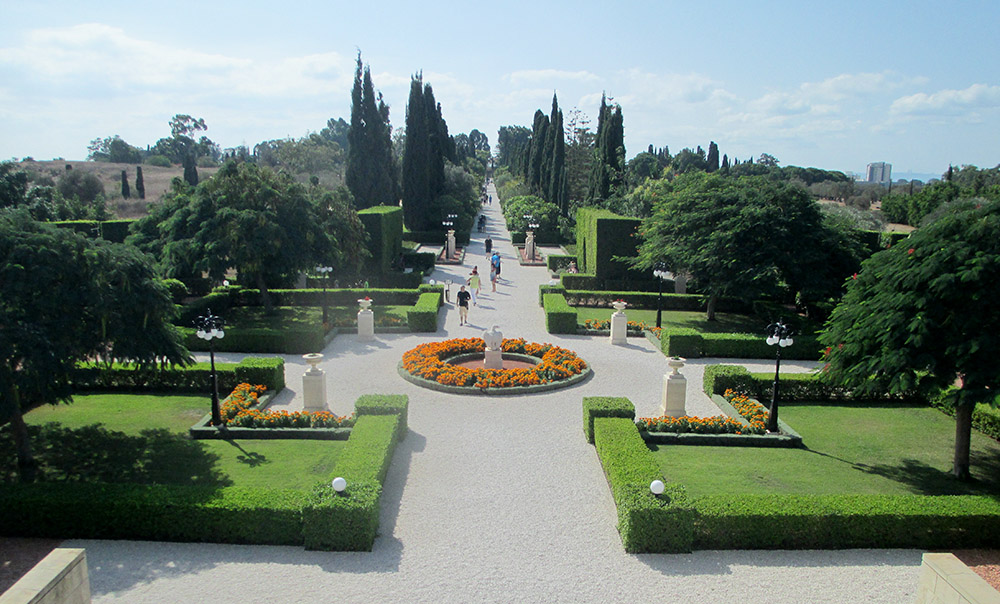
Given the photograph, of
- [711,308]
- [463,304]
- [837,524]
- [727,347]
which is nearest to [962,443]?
[837,524]

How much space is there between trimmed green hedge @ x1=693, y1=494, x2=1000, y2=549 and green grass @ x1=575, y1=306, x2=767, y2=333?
1357cm

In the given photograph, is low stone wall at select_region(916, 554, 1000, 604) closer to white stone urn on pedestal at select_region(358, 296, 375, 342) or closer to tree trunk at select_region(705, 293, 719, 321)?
white stone urn on pedestal at select_region(358, 296, 375, 342)

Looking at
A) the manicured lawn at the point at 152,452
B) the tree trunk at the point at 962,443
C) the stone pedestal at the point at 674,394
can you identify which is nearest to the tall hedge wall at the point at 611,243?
the stone pedestal at the point at 674,394

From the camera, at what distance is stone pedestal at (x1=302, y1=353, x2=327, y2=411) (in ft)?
47.6

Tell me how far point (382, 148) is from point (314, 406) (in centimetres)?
2825

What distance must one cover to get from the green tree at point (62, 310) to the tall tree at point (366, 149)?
28.8 metres

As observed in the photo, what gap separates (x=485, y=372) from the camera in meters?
16.7

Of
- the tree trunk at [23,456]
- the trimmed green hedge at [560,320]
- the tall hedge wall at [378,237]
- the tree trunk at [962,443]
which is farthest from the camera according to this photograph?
the tall hedge wall at [378,237]

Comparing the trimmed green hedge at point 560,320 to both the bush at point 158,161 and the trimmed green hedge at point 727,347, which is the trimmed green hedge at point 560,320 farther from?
the bush at point 158,161

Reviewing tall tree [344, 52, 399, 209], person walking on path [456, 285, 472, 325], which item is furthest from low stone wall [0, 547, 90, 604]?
tall tree [344, 52, 399, 209]

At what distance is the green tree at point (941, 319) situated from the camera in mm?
10477

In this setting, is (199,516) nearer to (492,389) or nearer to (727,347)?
(492,389)

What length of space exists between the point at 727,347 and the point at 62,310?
682 inches

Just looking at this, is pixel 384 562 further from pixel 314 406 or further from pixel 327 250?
pixel 327 250
